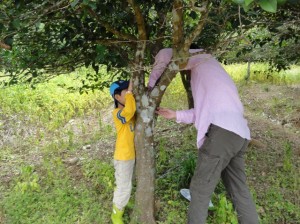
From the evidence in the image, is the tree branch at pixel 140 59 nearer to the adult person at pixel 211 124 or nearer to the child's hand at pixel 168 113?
the adult person at pixel 211 124

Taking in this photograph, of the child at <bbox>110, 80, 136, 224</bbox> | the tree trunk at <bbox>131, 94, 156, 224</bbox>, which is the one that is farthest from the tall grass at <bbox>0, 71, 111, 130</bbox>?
the tree trunk at <bbox>131, 94, 156, 224</bbox>

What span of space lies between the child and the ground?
3.74 ft

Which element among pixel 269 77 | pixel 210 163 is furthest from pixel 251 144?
pixel 269 77

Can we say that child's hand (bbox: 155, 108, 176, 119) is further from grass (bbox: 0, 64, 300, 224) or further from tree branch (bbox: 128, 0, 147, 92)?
grass (bbox: 0, 64, 300, 224)

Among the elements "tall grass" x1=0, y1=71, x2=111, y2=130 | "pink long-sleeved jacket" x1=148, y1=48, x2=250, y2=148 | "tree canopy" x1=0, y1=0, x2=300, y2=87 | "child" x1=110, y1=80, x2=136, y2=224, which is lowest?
"tall grass" x1=0, y1=71, x2=111, y2=130

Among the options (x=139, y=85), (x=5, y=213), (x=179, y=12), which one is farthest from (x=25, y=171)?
(x=179, y=12)

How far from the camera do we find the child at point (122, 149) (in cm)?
277

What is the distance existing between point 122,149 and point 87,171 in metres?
1.27

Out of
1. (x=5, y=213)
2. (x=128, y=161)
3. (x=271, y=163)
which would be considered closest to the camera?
(x=128, y=161)

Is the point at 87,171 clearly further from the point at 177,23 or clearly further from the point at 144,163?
the point at 177,23

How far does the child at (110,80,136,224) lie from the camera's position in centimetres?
277

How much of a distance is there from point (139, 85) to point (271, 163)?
2282mm

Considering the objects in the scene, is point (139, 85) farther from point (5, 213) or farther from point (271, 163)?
point (271, 163)

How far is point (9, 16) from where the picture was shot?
1.98 meters
